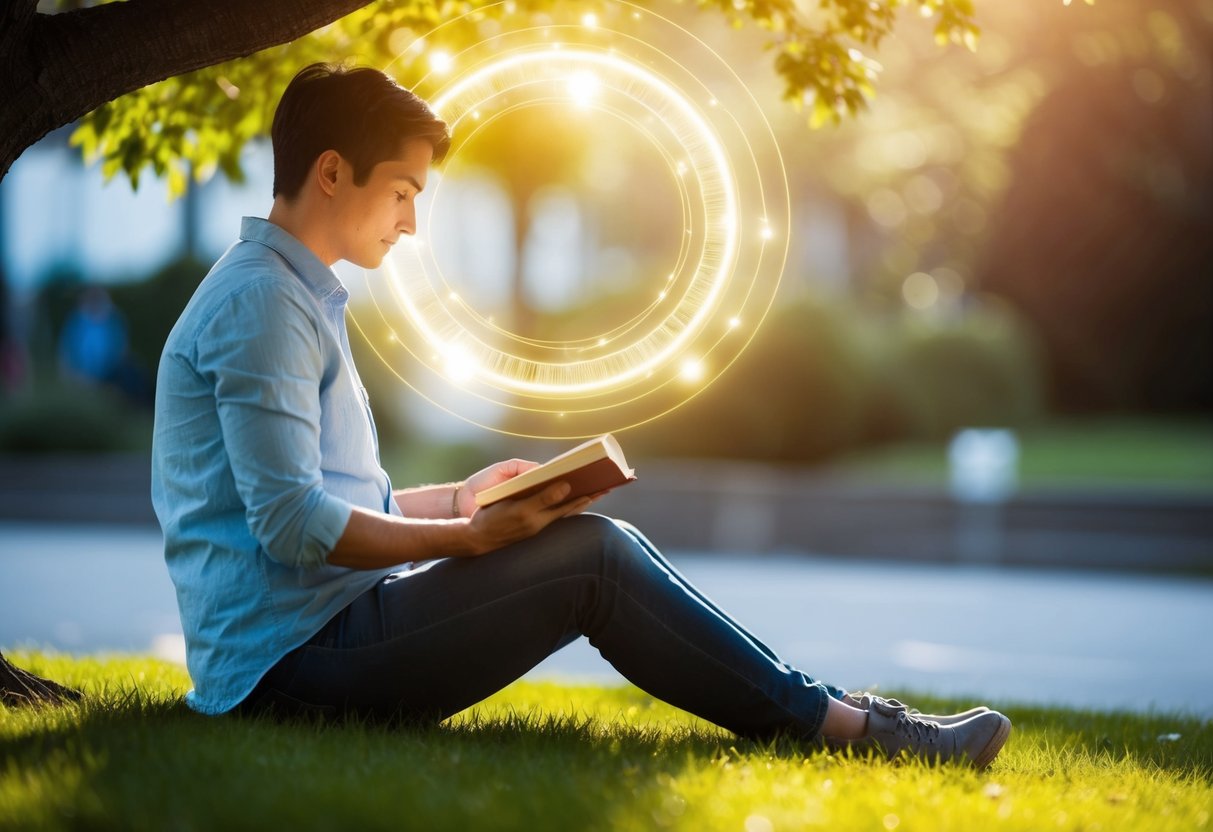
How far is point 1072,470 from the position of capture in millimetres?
17234

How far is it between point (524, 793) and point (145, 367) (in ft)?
60.6

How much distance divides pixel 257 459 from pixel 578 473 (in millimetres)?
695

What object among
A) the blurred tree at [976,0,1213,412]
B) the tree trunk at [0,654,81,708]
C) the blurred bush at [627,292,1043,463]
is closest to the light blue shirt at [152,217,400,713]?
the tree trunk at [0,654,81,708]

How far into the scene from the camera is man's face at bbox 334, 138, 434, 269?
11.3 ft

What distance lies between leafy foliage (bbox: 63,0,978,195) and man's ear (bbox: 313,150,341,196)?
1.67m

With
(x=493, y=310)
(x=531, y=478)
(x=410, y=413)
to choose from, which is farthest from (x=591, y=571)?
(x=493, y=310)

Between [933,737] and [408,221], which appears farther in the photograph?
[933,737]

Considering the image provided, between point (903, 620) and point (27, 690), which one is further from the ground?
point (27, 690)

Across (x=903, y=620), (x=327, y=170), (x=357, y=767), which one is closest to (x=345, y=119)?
(x=327, y=170)

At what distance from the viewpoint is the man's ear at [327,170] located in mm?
3405

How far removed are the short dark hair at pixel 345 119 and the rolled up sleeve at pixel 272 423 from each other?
380 millimetres

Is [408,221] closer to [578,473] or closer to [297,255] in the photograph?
[297,255]

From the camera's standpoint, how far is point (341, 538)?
3.18 metres

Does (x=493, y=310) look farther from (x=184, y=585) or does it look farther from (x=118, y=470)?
(x=184, y=585)
